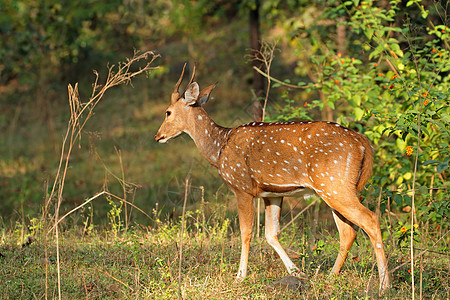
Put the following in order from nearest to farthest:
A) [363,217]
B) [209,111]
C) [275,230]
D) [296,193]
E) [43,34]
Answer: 1. [363,217]
2. [296,193]
3. [275,230]
4. [43,34]
5. [209,111]

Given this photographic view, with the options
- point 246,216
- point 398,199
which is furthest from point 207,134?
point 398,199

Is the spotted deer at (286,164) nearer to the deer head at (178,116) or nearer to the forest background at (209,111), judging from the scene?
the deer head at (178,116)

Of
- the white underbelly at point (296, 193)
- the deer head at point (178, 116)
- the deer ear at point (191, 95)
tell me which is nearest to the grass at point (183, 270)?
the white underbelly at point (296, 193)

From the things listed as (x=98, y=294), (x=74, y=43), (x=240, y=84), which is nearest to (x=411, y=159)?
(x=98, y=294)

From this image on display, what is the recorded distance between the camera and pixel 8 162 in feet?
45.2

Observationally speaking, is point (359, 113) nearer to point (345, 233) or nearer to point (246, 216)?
point (345, 233)

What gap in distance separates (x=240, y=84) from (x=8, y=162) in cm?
950

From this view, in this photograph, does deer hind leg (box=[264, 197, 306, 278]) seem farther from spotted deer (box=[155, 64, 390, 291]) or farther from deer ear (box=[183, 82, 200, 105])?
deer ear (box=[183, 82, 200, 105])

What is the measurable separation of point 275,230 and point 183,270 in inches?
41.4

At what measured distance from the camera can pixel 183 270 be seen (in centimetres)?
603

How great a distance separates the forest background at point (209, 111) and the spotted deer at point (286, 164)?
0.28 meters

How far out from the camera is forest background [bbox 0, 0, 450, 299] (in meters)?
5.86

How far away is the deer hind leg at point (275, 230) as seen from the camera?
590cm

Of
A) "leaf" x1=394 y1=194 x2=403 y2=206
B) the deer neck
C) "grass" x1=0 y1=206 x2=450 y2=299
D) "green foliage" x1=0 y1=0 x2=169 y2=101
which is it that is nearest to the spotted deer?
the deer neck
